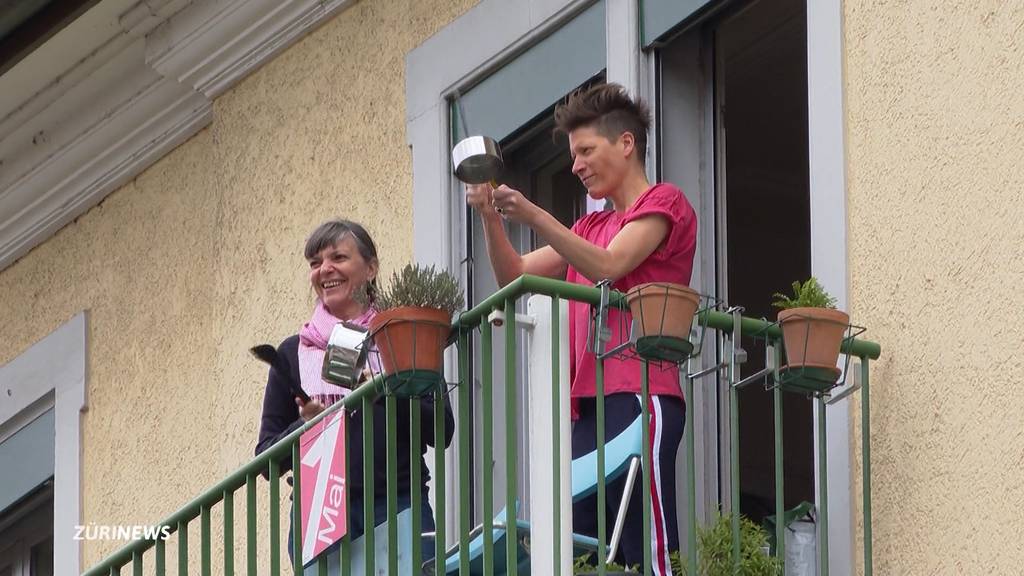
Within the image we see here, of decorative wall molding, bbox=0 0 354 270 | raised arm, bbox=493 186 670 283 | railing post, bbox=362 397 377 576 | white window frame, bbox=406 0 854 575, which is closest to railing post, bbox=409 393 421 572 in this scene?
railing post, bbox=362 397 377 576

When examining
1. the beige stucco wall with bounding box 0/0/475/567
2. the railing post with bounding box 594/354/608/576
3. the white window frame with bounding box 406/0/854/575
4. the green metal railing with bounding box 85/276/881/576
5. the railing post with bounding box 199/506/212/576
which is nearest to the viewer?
the railing post with bounding box 594/354/608/576

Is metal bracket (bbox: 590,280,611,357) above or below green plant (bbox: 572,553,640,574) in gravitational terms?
above

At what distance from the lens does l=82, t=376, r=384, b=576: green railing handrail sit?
628 cm

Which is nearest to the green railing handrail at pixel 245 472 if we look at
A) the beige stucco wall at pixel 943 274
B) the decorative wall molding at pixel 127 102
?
the beige stucco wall at pixel 943 274

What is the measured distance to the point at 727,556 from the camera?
236 inches

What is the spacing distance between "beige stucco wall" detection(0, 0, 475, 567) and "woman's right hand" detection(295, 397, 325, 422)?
1.64 meters

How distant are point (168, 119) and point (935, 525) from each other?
4.53 metres

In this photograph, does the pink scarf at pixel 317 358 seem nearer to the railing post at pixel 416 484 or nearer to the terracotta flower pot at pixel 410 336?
the railing post at pixel 416 484

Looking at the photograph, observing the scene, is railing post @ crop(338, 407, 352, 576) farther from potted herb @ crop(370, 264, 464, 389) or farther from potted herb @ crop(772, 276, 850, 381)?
potted herb @ crop(772, 276, 850, 381)

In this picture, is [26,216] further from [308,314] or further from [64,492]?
[308,314]

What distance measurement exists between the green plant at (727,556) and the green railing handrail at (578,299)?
0.49 metres

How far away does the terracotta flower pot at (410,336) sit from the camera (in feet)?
19.7

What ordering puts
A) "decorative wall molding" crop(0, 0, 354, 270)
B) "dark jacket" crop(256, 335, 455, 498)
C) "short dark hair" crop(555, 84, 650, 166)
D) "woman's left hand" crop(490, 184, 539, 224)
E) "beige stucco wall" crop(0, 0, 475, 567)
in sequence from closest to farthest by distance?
"woman's left hand" crop(490, 184, 539, 224), "dark jacket" crop(256, 335, 455, 498), "short dark hair" crop(555, 84, 650, 166), "beige stucco wall" crop(0, 0, 475, 567), "decorative wall molding" crop(0, 0, 354, 270)

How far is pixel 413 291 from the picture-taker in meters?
6.04
